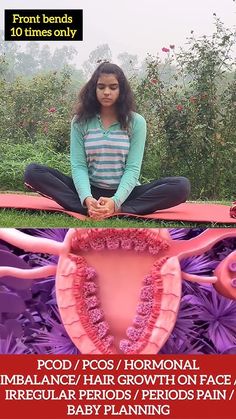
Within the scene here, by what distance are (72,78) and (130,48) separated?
0.74ft

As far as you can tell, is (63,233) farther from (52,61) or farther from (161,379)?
(52,61)

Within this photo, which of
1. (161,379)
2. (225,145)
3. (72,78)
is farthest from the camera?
(225,145)

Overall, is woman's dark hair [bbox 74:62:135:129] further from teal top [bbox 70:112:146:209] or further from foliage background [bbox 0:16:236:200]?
foliage background [bbox 0:16:236:200]

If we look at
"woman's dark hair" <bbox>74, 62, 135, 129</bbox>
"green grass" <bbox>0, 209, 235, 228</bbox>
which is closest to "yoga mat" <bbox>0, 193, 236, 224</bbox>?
"green grass" <bbox>0, 209, 235, 228</bbox>

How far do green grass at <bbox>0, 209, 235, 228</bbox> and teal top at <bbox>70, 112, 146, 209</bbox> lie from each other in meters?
0.11

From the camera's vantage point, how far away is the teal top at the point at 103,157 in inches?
89.3

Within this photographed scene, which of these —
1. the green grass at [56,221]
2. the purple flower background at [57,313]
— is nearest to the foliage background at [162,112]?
the green grass at [56,221]

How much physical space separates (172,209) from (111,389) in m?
1.27

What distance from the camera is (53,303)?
1224 mm

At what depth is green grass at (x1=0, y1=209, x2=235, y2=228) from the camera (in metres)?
2.07

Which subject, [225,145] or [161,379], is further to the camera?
[225,145]

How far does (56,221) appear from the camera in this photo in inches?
87.1

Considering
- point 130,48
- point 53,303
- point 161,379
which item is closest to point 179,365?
point 161,379

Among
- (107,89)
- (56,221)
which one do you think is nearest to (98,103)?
(107,89)
